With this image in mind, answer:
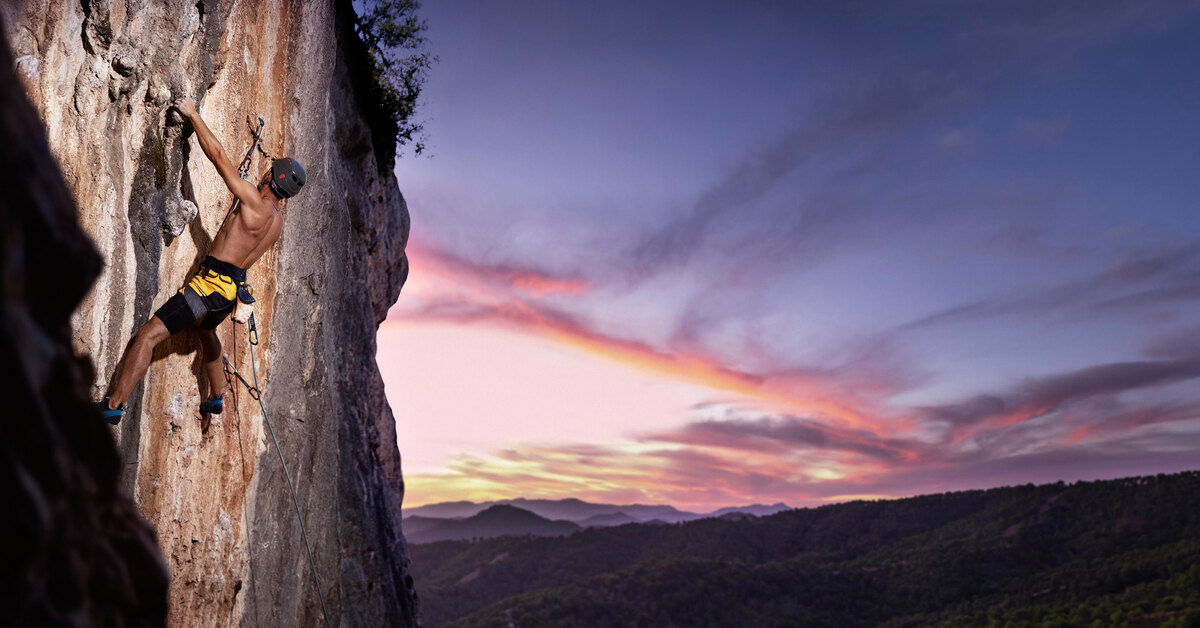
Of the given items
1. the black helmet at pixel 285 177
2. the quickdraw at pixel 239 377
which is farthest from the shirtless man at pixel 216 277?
the quickdraw at pixel 239 377

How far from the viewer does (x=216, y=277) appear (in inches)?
234

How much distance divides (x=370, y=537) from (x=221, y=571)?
3485 millimetres

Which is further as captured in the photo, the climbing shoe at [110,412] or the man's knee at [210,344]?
the man's knee at [210,344]

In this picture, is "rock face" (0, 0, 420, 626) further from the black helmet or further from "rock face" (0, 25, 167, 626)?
"rock face" (0, 25, 167, 626)

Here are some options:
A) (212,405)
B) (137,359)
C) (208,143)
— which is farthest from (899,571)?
(208,143)

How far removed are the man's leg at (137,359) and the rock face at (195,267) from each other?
0.18 m

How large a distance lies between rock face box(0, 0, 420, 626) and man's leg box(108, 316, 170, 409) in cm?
18

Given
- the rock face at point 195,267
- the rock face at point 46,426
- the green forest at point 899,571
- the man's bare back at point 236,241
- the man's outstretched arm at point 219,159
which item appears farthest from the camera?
the green forest at point 899,571

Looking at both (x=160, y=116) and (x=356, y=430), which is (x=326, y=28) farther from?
(x=356, y=430)

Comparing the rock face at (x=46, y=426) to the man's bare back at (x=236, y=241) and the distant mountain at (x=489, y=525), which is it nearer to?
the man's bare back at (x=236, y=241)

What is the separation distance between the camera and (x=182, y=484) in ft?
20.4

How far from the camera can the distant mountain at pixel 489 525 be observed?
12669 centimetres

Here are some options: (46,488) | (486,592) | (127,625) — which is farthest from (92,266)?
(486,592)

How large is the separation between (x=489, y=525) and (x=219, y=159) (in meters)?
133
